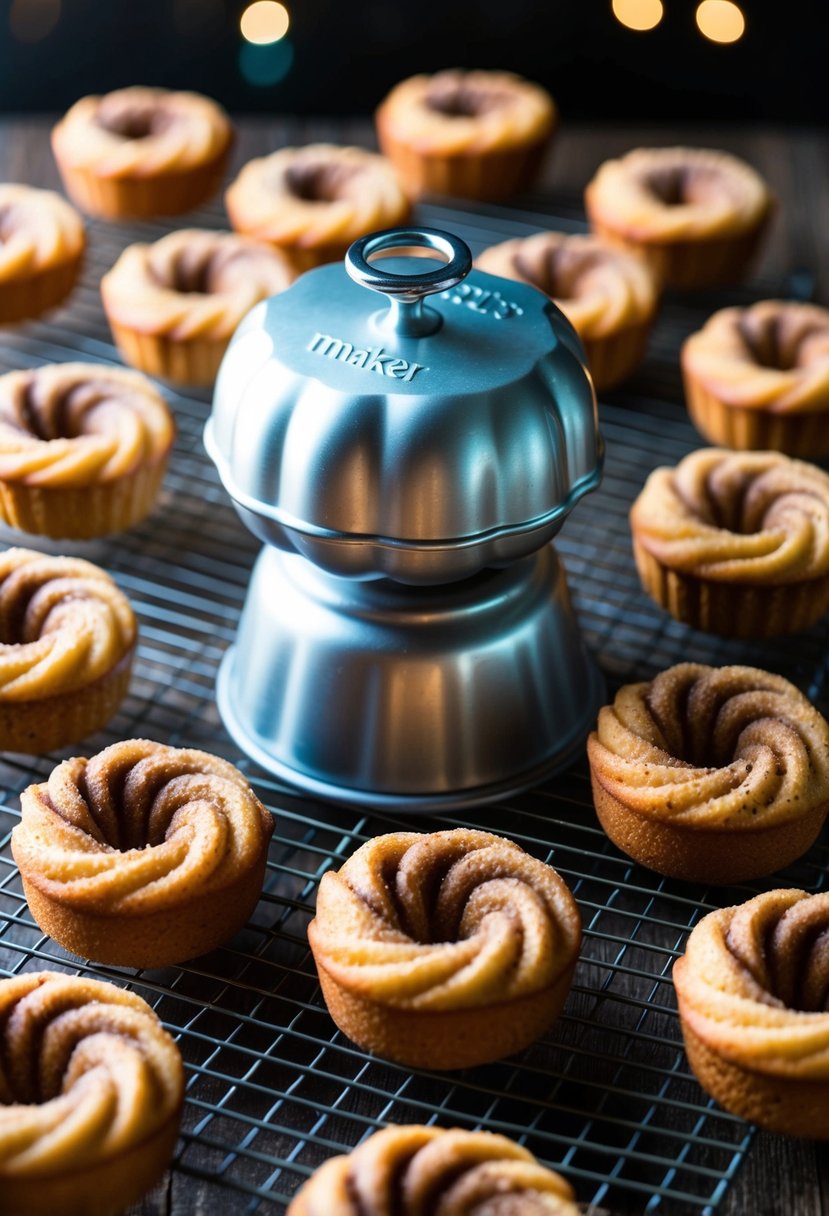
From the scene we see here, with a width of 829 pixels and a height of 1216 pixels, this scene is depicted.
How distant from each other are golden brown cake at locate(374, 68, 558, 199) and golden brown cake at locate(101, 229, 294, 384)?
522 millimetres

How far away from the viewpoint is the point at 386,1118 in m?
1.82

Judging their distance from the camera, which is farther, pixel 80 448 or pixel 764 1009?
pixel 80 448

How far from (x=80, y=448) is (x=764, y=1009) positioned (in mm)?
1492

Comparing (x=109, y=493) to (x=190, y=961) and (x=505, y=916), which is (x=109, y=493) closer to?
(x=190, y=961)

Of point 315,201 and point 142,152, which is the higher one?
point 142,152

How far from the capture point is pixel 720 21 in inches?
152

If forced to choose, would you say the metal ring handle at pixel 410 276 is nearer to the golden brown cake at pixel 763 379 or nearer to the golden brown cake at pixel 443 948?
the golden brown cake at pixel 443 948

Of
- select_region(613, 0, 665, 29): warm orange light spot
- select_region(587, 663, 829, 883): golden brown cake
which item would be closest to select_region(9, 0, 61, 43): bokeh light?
select_region(613, 0, 665, 29): warm orange light spot

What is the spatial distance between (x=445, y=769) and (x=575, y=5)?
250 cm

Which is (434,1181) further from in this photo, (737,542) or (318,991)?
(737,542)

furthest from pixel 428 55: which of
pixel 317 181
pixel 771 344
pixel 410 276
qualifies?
pixel 410 276

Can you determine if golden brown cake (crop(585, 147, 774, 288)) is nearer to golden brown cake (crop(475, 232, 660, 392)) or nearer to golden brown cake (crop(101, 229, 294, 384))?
golden brown cake (crop(475, 232, 660, 392))

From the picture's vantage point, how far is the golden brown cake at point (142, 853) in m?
1.87

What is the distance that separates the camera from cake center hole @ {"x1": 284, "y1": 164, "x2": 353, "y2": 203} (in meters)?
3.38
